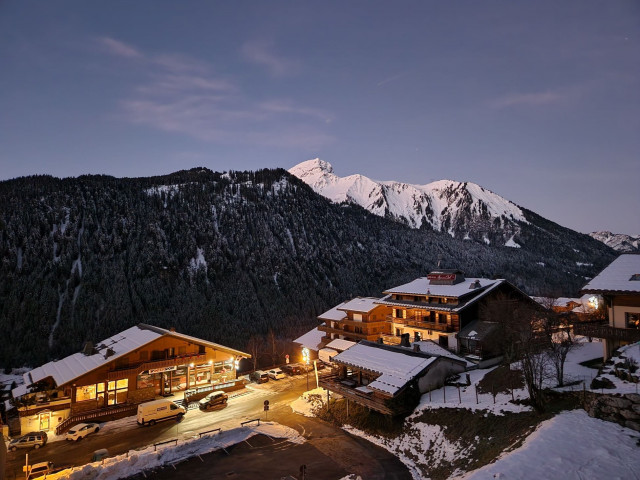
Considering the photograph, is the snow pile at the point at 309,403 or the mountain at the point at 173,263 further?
the mountain at the point at 173,263

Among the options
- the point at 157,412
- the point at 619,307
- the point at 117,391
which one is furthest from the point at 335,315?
the point at 619,307

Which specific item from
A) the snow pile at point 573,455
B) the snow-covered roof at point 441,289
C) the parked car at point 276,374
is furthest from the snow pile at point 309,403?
the snow pile at point 573,455

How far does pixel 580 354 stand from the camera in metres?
32.0

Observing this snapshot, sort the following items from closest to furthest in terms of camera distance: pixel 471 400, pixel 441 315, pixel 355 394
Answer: pixel 471 400, pixel 355 394, pixel 441 315

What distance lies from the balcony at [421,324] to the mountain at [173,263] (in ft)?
173

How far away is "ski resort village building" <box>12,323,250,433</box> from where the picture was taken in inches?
1380

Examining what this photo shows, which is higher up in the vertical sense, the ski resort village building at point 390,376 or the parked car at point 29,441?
the ski resort village building at point 390,376

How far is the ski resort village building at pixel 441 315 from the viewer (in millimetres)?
41750

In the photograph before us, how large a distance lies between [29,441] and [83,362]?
1122 centimetres

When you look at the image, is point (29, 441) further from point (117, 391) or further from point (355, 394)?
point (355, 394)

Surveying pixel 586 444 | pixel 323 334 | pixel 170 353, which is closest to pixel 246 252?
pixel 323 334

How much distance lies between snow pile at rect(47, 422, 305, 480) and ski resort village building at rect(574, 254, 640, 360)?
24195 mm

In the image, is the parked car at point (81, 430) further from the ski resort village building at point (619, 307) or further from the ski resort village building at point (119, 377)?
the ski resort village building at point (619, 307)

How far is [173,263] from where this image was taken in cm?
14062
